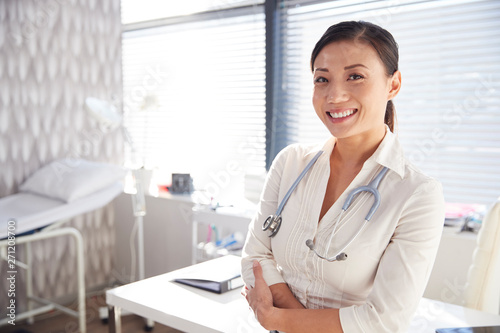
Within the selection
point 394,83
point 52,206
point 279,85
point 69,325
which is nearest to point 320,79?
point 394,83

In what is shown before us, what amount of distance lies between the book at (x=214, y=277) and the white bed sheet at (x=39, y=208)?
1.13 m

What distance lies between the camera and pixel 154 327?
3.01 metres

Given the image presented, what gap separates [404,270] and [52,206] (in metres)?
2.13

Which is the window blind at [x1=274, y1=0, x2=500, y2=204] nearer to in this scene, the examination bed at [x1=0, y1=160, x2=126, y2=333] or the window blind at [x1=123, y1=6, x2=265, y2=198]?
the window blind at [x1=123, y1=6, x2=265, y2=198]

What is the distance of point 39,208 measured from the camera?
2.62 metres

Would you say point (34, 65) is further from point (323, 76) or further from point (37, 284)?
point (323, 76)

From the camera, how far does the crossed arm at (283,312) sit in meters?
1.19

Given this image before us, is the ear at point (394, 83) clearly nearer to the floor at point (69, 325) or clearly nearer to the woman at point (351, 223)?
the woman at point (351, 223)

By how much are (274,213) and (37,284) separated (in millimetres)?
2329

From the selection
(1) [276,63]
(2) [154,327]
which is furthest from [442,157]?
(2) [154,327]

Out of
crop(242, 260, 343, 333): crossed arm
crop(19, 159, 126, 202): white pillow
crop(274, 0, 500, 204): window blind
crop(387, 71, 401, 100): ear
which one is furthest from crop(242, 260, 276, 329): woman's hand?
crop(19, 159, 126, 202): white pillow

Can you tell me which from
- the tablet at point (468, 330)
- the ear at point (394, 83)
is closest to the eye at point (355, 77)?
the ear at point (394, 83)

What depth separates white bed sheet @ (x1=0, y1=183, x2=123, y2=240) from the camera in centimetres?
240

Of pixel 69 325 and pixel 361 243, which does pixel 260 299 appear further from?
pixel 69 325
